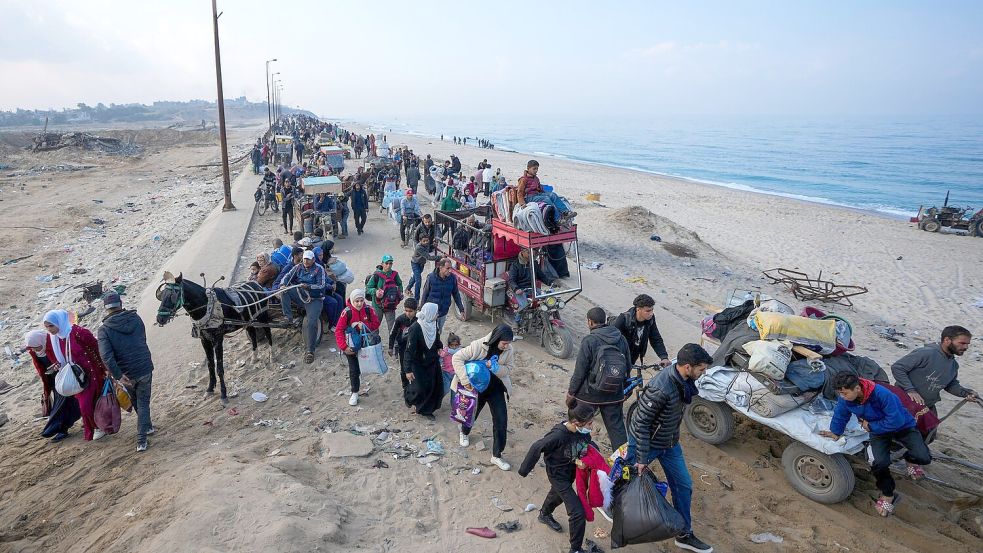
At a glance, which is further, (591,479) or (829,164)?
(829,164)

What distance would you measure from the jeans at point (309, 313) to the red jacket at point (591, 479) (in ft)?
17.0

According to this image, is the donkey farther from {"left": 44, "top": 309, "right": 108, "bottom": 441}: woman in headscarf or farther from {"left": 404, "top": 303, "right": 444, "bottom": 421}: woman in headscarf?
{"left": 404, "top": 303, "right": 444, "bottom": 421}: woman in headscarf

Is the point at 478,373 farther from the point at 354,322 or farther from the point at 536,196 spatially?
the point at 536,196

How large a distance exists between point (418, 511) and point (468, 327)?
4.87 meters

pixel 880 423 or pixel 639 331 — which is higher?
pixel 639 331

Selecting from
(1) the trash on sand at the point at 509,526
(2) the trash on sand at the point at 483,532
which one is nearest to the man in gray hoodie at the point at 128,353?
(2) the trash on sand at the point at 483,532

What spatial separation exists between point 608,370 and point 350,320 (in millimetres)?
3327

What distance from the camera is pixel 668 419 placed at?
413cm

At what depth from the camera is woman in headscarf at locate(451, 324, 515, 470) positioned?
5.12 m

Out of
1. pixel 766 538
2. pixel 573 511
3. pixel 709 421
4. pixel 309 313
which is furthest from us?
pixel 309 313

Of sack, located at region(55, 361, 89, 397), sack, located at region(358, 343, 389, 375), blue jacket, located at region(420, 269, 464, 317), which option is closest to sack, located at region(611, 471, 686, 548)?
sack, located at region(358, 343, 389, 375)

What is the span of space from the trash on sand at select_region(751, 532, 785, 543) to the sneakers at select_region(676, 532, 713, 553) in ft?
1.96

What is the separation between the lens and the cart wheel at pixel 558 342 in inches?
328

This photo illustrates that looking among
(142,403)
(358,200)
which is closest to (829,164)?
(358,200)
